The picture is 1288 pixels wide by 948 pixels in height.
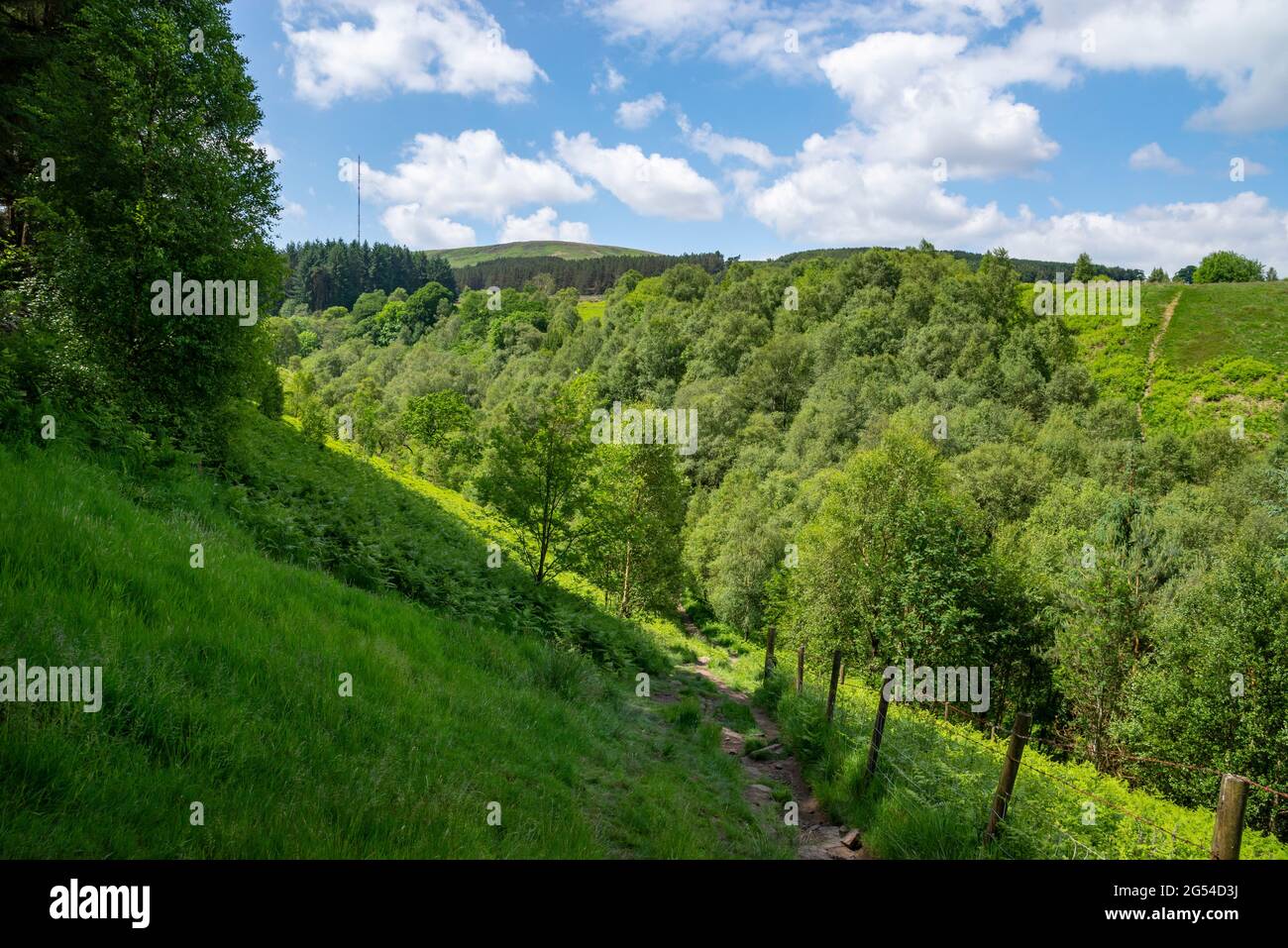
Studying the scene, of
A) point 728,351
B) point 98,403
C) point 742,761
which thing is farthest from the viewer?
point 728,351

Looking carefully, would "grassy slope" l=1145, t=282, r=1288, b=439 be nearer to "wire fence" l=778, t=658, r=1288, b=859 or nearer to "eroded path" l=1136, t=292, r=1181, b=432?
"eroded path" l=1136, t=292, r=1181, b=432

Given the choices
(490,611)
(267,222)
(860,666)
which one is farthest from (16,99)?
(860,666)

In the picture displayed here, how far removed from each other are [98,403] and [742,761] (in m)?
14.8

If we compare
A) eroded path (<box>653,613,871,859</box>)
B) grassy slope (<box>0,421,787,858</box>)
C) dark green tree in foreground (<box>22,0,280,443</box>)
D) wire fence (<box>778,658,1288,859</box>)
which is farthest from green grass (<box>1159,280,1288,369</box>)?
dark green tree in foreground (<box>22,0,280,443</box>)

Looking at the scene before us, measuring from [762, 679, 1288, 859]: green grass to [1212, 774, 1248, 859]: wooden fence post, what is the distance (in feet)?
2.96

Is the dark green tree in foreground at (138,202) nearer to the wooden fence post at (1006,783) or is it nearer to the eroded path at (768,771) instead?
the eroded path at (768,771)

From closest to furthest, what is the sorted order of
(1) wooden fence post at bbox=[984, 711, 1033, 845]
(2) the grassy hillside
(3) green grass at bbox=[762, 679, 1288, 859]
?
(1) wooden fence post at bbox=[984, 711, 1033, 845] → (3) green grass at bbox=[762, 679, 1288, 859] → (2) the grassy hillside

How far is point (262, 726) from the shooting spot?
5.13m

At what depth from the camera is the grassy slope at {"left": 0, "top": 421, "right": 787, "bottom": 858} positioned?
388cm

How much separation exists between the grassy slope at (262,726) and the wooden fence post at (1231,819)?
15.3 feet
